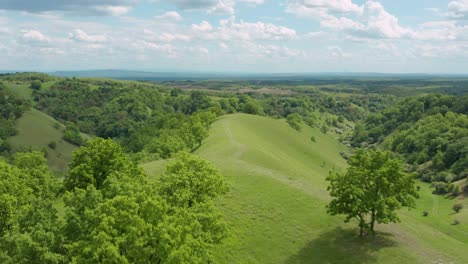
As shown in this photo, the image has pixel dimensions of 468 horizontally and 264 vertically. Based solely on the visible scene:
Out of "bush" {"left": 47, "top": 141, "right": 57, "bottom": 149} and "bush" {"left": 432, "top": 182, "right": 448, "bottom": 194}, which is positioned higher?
"bush" {"left": 432, "top": 182, "right": 448, "bottom": 194}

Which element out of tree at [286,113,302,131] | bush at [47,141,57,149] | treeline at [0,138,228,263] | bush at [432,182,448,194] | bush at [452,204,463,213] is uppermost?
treeline at [0,138,228,263]

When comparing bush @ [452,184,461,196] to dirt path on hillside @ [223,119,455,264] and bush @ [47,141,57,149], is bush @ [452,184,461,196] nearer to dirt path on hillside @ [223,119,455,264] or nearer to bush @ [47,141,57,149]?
dirt path on hillside @ [223,119,455,264]

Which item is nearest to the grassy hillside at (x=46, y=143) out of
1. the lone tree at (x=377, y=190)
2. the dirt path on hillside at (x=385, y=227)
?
the dirt path on hillside at (x=385, y=227)

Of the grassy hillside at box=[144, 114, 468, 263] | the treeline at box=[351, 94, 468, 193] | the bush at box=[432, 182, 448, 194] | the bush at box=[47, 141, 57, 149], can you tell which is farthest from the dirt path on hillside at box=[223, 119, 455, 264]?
the bush at box=[47, 141, 57, 149]

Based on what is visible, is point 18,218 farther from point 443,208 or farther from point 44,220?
point 443,208

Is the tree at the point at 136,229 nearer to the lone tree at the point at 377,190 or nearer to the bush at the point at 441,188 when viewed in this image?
the lone tree at the point at 377,190

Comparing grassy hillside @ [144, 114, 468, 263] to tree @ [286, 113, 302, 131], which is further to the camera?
tree @ [286, 113, 302, 131]
